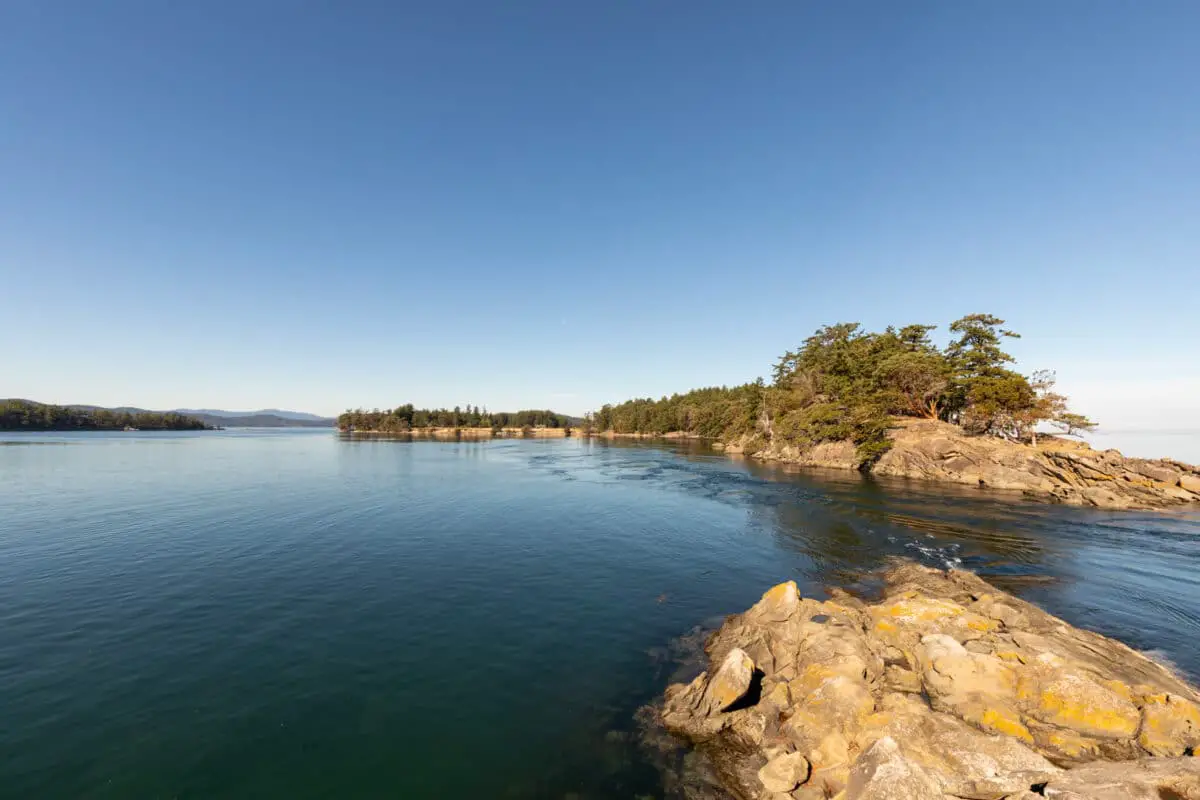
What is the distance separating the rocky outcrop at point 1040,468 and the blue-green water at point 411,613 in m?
8.50

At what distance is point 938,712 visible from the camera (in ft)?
34.8

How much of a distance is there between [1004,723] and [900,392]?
77133mm

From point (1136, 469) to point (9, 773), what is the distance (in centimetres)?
7665

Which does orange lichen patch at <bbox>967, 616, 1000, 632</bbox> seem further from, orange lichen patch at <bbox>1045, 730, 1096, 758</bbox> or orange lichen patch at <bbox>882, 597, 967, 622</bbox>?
orange lichen patch at <bbox>1045, 730, 1096, 758</bbox>

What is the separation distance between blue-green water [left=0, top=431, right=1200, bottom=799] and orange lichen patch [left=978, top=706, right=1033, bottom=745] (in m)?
7.79

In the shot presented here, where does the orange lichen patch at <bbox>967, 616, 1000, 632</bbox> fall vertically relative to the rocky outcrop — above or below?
below

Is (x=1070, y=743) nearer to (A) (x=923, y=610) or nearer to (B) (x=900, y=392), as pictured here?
(A) (x=923, y=610)

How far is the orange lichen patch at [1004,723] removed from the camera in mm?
9898

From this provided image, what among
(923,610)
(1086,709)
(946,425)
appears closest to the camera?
(1086,709)

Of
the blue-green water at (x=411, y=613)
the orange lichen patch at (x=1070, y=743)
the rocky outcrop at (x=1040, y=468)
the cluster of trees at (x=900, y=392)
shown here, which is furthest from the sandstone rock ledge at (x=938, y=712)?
the cluster of trees at (x=900, y=392)

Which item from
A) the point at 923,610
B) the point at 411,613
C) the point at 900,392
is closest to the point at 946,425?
the point at 900,392

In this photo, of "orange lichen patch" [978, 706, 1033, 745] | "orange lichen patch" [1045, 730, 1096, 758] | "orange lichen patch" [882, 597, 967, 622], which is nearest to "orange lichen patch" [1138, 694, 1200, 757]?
"orange lichen patch" [1045, 730, 1096, 758]

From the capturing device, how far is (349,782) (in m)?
10.1

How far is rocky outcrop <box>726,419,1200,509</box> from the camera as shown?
4244cm
